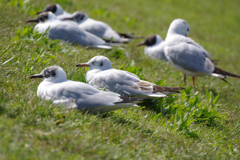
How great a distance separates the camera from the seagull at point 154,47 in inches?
322

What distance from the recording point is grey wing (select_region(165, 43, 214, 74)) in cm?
605

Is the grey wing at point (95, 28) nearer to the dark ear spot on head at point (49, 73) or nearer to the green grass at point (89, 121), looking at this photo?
the green grass at point (89, 121)

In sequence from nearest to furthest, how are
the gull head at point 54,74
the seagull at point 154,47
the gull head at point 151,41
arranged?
the gull head at point 54,74 → the seagull at point 154,47 → the gull head at point 151,41

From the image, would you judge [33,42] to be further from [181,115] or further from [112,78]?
[181,115]

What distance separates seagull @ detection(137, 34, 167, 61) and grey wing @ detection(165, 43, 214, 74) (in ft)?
5.66

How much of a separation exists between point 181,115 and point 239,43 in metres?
11.4

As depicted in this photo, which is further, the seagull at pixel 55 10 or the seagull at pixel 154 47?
the seagull at pixel 154 47

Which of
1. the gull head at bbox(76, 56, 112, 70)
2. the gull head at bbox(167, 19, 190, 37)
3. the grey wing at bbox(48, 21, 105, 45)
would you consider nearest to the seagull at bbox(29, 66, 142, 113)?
the gull head at bbox(76, 56, 112, 70)

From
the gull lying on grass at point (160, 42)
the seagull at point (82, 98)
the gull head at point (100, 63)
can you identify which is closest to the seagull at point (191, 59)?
the gull lying on grass at point (160, 42)

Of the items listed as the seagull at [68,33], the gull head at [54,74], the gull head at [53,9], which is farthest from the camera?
the gull head at [53,9]

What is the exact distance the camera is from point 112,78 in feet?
12.4

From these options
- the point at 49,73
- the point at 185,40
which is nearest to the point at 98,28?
the point at 185,40

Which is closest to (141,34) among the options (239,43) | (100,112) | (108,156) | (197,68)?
(197,68)

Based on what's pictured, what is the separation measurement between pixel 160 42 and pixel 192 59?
287cm
